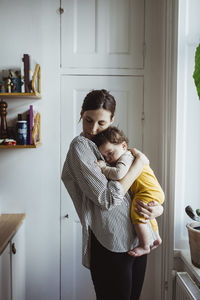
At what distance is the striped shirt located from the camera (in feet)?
4.14

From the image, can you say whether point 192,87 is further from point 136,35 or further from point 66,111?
point 66,111

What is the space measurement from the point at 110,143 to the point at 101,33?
1173 mm

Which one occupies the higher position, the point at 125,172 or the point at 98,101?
the point at 98,101

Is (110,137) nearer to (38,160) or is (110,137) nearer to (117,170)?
(117,170)

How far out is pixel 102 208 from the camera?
131 centimetres

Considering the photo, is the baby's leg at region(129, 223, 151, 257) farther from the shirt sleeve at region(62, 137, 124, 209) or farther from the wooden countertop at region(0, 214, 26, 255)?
the wooden countertop at region(0, 214, 26, 255)

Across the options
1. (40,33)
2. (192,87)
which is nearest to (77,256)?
(192,87)

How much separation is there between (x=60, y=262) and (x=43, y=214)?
390 millimetres


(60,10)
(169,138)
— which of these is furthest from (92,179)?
(60,10)

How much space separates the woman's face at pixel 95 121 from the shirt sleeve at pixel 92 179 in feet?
0.38

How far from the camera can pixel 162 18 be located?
2.16 metres

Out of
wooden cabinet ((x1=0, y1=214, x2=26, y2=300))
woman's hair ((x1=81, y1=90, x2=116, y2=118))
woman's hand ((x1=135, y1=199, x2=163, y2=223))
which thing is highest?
woman's hair ((x1=81, y1=90, x2=116, y2=118))

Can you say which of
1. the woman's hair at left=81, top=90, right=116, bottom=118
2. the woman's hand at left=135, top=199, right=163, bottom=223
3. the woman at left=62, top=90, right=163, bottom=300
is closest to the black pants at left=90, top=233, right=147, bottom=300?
the woman at left=62, top=90, right=163, bottom=300

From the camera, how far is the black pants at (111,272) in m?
1.35
